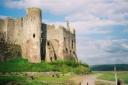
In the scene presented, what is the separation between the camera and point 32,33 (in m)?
58.9

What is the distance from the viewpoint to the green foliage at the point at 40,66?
53.0 meters

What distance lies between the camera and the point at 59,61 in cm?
5906

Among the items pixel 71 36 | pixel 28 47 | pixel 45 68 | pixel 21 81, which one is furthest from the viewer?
pixel 71 36

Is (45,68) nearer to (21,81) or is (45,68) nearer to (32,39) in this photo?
(32,39)

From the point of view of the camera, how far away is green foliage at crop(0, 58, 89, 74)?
52956 mm

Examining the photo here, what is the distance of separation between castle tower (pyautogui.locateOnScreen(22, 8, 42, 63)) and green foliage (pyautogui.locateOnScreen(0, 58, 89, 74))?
6.54ft

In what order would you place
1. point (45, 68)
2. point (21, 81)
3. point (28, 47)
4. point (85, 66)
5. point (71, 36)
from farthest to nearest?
point (71, 36), point (85, 66), point (28, 47), point (45, 68), point (21, 81)

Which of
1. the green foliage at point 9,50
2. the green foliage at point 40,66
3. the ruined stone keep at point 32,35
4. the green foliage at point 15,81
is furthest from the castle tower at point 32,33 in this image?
the green foliage at point 15,81

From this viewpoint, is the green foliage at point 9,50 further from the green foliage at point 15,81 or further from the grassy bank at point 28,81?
the green foliage at point 15,81

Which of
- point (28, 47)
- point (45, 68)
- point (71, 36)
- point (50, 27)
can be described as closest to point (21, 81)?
point (45, 68)

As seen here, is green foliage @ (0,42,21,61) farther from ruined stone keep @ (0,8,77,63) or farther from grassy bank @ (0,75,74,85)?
grassy bank @ (0,75,74,85)

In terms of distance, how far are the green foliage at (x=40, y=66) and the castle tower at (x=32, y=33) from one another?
1993mm

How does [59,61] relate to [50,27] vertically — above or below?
below

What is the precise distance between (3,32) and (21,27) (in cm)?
249
